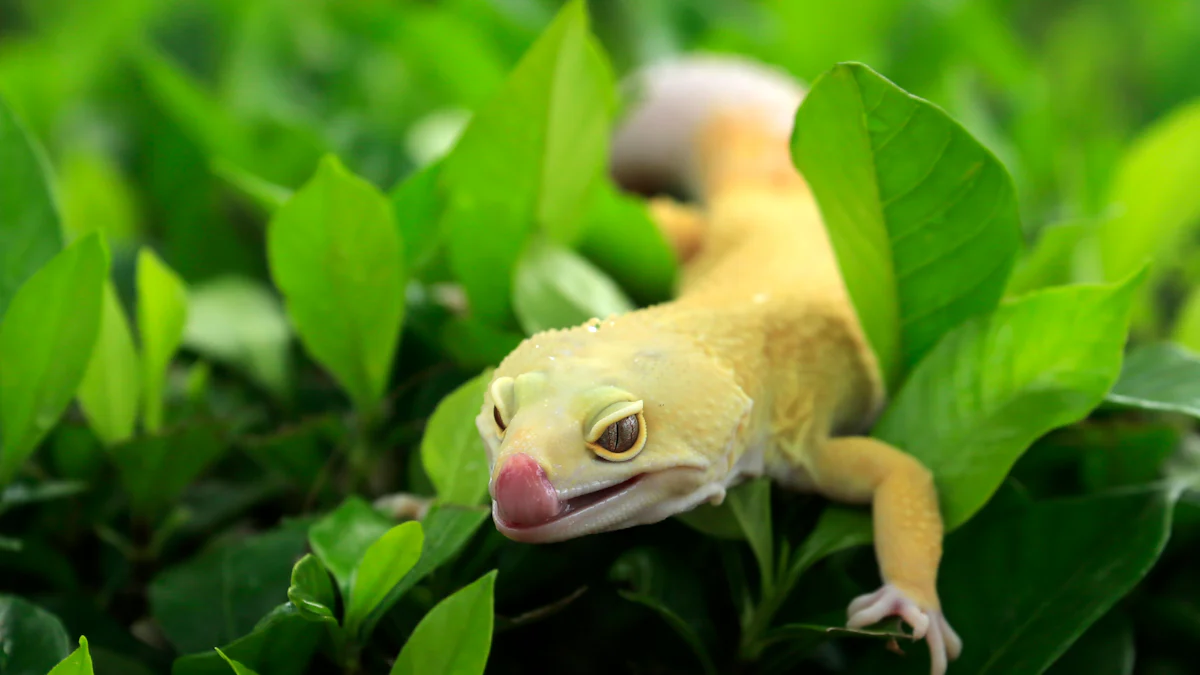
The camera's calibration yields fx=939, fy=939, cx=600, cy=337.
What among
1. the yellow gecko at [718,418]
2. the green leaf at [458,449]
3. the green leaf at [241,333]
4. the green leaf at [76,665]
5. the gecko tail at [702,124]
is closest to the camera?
the green leaf at [76,665]

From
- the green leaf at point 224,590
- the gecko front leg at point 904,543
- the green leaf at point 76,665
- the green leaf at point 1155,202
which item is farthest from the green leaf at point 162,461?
the green leaf at point 1155,202

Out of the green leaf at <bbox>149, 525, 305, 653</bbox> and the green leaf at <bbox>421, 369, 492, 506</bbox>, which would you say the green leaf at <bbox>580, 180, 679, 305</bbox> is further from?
the green leaf at <bbox>149, 525, 305, 653</bbox>

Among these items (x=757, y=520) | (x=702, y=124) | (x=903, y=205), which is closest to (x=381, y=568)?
(x=757, y=520)

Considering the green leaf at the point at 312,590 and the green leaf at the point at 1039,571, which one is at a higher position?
the green leaf at the point at 1039,571

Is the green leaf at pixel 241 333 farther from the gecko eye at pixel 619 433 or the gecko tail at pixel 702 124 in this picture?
the gecko tail at pixel 702 124

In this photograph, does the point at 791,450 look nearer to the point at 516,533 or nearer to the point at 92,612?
the point at 516,533

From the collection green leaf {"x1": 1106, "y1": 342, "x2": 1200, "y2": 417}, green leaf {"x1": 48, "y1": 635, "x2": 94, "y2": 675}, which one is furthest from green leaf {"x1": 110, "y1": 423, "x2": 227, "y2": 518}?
green leaf {"x1": 1106, "y1": 342, "x2": 1200, "y2": 417}
